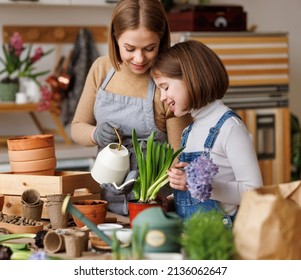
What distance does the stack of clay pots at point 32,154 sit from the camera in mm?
2264

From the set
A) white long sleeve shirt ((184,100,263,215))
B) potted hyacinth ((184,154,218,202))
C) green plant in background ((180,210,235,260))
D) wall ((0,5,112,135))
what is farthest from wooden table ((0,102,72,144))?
green plant in background ((180,210,235,260))

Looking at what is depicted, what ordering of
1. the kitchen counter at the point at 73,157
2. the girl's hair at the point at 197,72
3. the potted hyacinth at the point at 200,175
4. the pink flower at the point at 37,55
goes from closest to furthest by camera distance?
the potted hyacinth at the point at 200,175, the girl's hair at the point at 197,72, the kitchen counter at the point at 73,157, the pink flower at the point at 37,55

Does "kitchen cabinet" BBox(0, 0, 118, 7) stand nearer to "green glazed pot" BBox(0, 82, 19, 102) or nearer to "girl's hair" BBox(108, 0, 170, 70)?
"green glazed pot" BBox(0, 82, 19, 102)

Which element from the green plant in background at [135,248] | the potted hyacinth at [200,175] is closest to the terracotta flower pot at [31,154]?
the potted hyacinth at [200,175]

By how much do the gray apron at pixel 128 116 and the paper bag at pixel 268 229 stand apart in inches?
42.9

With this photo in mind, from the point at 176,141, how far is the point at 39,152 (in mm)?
510

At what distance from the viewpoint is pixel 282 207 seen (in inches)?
54.3

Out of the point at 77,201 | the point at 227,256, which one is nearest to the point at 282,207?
the point at 227,256

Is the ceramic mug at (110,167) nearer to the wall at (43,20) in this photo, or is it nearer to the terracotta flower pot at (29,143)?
the terracotta flower pot at (29,143)

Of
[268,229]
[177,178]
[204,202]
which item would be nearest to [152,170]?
[177,178]

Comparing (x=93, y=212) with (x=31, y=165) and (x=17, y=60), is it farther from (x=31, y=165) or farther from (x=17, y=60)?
(x=17, y=60)

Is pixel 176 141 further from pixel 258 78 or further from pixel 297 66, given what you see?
pixel 297 66

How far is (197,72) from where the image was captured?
2119mm

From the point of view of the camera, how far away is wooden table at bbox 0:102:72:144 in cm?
434
